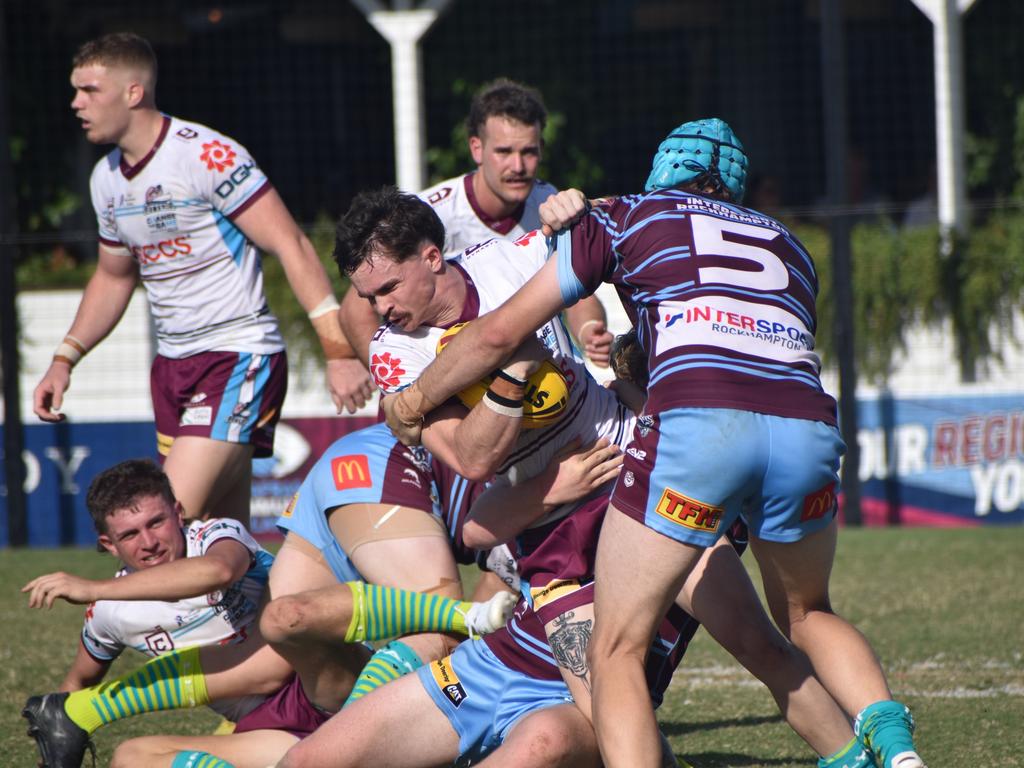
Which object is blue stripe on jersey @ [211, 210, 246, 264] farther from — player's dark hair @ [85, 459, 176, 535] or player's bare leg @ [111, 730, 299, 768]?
player's bare leg @ [111, 730, 299, 768]

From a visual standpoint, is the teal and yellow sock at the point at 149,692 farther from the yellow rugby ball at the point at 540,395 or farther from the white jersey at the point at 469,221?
the white jersey at the point at 469,221

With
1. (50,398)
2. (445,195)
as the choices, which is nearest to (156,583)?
(50,398)

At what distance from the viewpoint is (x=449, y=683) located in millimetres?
3496

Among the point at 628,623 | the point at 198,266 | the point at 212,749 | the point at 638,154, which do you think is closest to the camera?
the point at 628,623

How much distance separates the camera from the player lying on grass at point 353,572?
379 cm

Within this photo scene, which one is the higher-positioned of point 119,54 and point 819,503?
point 119,54

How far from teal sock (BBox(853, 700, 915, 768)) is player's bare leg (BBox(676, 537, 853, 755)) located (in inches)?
7.4

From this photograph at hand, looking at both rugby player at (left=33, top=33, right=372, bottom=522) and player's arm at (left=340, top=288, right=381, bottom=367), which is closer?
player's arm at (left=340, top=288, right=381, bottom=367)

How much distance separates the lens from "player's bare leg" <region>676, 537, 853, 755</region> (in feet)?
11.2

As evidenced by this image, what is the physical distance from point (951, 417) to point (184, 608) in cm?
641

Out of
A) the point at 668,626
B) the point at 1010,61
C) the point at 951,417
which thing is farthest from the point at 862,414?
the point at 668,626

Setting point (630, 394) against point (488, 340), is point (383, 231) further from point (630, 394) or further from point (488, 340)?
point (630, 394)

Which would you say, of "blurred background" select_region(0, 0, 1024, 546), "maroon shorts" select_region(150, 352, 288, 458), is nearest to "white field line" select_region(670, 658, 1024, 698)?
"maroon shorts" select_region(150, 352, 288, 458)

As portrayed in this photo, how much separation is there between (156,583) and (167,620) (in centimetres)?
40
